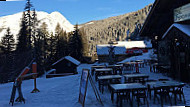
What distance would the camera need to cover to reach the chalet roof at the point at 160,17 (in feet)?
44.5

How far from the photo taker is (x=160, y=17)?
611 inches

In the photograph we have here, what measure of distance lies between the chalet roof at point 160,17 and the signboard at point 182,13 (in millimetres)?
445

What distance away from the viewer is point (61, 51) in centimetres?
4850

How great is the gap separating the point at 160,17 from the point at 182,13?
3.26m

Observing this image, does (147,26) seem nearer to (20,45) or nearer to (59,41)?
(20,45)

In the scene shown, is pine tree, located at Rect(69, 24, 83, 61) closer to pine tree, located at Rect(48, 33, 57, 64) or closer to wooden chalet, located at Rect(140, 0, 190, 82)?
pine tree, located at Rect(48, 33, 57, 64)

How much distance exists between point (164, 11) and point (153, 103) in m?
10.2

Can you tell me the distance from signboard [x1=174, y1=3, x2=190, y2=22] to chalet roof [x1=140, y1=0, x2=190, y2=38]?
0.44m

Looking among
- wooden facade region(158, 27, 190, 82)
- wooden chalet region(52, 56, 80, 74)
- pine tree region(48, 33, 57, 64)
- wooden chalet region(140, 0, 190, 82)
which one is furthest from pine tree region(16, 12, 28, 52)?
wooden facade region(158, 27, 190, 82)

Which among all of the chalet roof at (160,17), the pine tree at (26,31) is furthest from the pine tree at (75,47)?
the chalet roof at (160,17)

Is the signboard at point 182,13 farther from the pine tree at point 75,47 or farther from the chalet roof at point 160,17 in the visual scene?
the pine tree at point 75,47

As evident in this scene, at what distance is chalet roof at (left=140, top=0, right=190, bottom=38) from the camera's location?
13.6 metres

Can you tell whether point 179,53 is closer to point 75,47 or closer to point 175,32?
point 175,32

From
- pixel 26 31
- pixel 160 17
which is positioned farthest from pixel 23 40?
pixel 160 17
